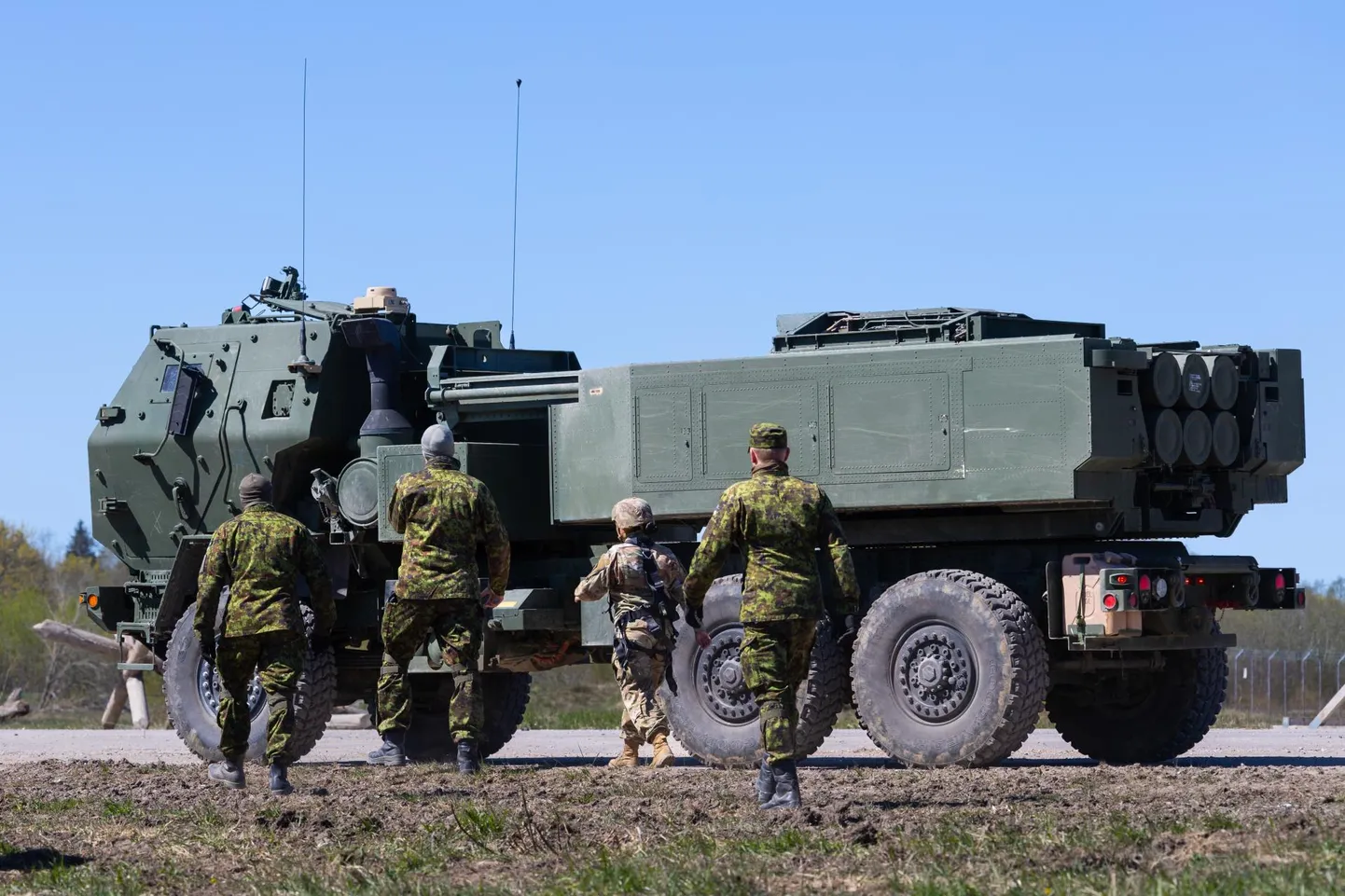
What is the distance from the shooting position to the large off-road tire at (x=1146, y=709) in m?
14.3

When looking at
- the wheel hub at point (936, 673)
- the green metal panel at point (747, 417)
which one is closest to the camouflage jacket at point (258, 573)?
the green metal panel at point (747, 417)

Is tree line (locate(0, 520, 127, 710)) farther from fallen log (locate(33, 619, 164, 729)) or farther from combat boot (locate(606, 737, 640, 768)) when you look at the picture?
combat boot (locate(606, 737, 640, 768))

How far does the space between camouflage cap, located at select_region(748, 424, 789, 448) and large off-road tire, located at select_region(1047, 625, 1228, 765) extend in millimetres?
4492

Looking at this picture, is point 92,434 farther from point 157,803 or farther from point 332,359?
point 157,803

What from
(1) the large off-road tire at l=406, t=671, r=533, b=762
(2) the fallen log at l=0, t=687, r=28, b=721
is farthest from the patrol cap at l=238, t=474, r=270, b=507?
(2) the fallen log at l=0, t=687, r=28, b=721

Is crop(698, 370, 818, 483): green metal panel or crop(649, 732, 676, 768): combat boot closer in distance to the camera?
crop(649, 732, 676, 768): combat boot

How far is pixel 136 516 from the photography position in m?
16.9

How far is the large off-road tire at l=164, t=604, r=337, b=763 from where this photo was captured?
1527cm

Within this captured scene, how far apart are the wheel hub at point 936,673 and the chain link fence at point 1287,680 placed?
14.8 m

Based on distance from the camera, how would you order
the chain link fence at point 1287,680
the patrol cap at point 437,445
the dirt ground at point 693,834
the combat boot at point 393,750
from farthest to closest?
the chain link fence at point 1287,680 → the combat boot at point 393,750 → the patrol cap at point 437,445 → the dirt ground at point 693,834

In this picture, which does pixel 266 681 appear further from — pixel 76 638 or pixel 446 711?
pixel 76 638

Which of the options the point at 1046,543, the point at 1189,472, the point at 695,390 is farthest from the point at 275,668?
the point at 1189,472

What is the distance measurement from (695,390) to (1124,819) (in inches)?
226

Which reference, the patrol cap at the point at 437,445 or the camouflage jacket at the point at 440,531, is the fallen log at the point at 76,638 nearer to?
the patrol cap at the point at 437,445
